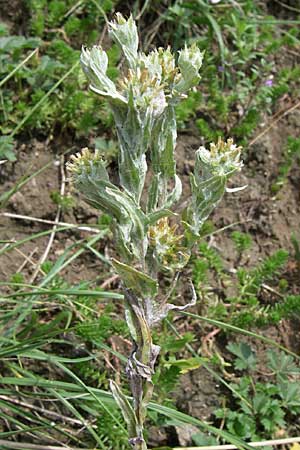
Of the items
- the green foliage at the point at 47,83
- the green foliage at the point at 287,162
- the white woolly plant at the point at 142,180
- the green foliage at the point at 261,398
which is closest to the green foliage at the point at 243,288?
the green foliage at the point at 261,398

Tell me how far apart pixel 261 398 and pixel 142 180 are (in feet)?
3.80

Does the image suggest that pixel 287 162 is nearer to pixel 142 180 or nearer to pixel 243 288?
pixel 243 288

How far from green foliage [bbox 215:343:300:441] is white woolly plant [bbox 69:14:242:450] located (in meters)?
0.81

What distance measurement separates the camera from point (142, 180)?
1505mm

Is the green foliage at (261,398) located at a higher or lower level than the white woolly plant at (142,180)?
lower

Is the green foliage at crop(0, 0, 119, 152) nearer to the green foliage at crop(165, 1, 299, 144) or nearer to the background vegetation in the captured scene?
the background vegetation

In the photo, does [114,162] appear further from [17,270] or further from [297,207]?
[297,207]

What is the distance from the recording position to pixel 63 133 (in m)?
→ 2.92

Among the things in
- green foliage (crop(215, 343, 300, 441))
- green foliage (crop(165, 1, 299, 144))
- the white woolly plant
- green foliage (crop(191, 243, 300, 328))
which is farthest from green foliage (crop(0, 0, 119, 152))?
the white woolly plant

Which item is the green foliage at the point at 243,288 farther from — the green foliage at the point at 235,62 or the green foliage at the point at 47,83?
the green foliage at the point at 47,83

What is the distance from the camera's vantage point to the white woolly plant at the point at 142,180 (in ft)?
4.69

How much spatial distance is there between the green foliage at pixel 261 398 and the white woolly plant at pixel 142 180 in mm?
807

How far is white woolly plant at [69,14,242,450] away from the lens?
1429 millimetres

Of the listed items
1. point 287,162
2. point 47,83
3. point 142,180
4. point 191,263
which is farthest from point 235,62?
point 142,180
